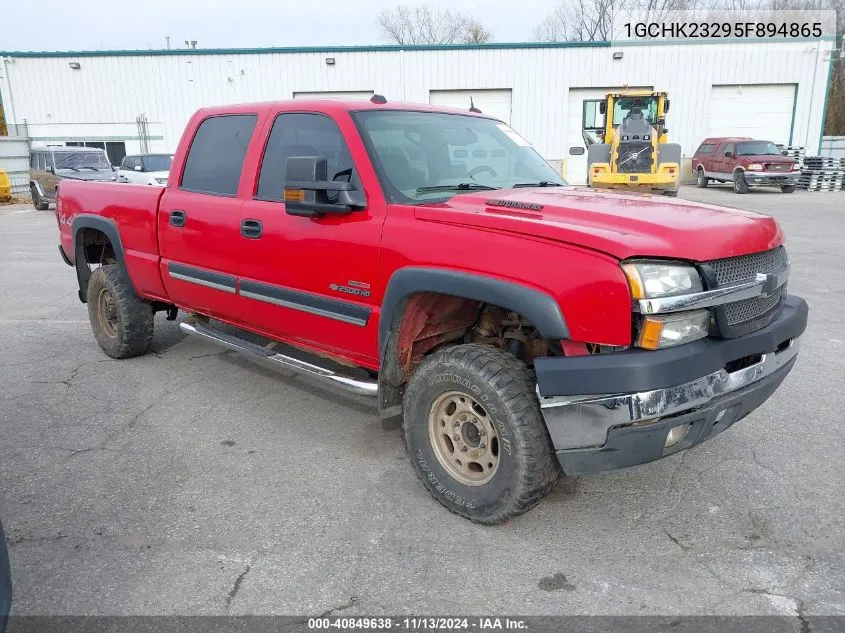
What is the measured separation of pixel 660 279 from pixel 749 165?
77.6 ft

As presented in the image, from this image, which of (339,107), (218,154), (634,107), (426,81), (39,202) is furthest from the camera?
(426,81)

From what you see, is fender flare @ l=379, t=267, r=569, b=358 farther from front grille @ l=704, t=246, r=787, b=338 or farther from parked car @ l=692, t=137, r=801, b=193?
parked car @ l=692, t=137, r=801, b=193

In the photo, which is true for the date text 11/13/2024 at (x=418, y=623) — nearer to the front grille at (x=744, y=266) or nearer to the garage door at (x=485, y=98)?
the front grille at (x=744, y=266)

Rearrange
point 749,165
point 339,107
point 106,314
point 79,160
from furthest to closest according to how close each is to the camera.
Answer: point 749,165 → point 79,160 → point 106,314 → point 339,107

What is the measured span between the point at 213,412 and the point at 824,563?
357 cm

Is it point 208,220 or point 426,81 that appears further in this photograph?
point 426,81

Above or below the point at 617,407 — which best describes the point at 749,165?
above

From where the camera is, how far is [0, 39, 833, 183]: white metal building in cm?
2772

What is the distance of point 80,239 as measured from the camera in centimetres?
566

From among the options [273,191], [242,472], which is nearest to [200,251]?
[273,191]

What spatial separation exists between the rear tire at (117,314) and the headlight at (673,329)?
4282 mm

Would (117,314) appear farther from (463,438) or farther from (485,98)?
(485,98)

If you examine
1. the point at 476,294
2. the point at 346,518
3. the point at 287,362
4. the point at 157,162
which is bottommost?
the point at 346,518

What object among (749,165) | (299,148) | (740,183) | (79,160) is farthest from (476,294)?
(740,183)
